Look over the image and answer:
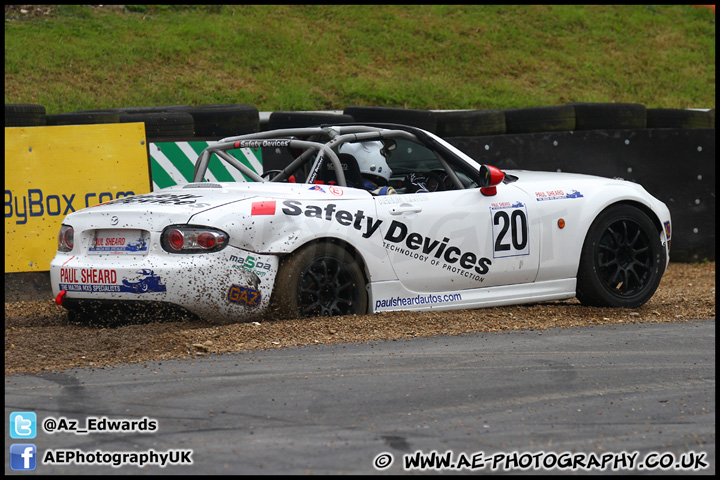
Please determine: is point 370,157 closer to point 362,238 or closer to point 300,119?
point 362,238

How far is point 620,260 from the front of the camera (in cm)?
760

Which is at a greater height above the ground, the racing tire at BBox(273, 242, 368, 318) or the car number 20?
the car number 20

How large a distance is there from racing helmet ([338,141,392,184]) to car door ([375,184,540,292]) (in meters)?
0.49

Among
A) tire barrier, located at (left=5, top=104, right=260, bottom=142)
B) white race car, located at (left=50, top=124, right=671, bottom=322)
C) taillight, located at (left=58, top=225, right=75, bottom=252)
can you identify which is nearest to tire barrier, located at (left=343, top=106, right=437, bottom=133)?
tire barrier, located at (left=5, top=104, right=260, bottom=142)

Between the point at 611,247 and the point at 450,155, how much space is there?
1526mm

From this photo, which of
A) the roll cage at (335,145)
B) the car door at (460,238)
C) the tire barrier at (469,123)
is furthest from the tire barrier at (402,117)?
the car door at (460,238)

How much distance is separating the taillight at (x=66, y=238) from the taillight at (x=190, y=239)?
760 mm

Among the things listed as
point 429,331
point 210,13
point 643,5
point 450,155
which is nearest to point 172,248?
point 429,331

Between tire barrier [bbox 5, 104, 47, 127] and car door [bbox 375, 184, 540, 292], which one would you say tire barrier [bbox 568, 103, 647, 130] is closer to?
car door [bbox 375, 184, 540, 292]

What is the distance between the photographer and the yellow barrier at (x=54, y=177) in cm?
837

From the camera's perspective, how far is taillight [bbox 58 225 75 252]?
21.3ft

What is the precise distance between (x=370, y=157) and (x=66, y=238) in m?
2.29

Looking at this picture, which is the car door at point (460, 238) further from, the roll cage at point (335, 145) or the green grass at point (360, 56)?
the green grass at point (360, 56)

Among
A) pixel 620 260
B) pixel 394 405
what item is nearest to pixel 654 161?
pixel 620 260
